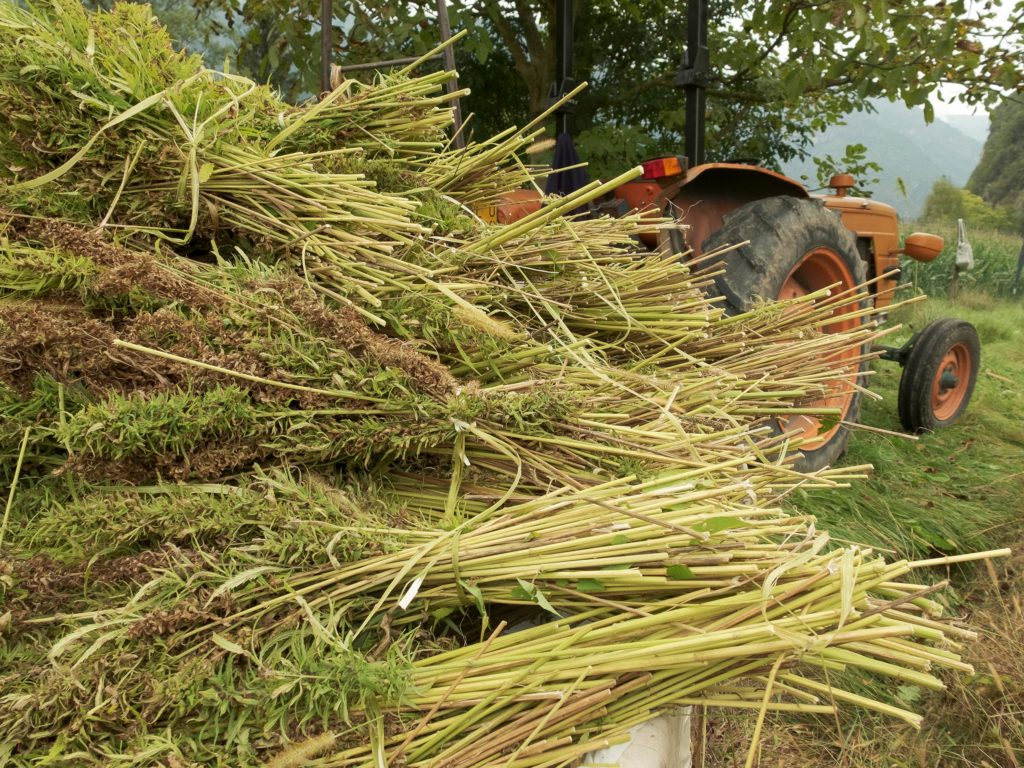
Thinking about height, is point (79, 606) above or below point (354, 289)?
below

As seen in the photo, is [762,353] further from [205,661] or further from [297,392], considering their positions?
[205,661]

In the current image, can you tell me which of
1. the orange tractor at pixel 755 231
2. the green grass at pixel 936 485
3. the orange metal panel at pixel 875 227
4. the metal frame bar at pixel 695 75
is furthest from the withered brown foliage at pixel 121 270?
the orange metal panel at pixel 875 227

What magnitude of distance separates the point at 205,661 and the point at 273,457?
0.34 meters

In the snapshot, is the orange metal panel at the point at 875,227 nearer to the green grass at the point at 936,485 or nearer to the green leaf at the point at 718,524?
the green grass at the point at 936,485

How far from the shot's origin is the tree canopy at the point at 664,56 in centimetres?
455

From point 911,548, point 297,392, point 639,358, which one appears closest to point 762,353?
point 639,358

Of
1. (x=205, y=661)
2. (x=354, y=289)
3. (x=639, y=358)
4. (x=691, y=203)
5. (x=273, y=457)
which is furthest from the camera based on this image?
(x=691, y=203)

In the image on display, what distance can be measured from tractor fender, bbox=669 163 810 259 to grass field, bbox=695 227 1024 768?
1244mm

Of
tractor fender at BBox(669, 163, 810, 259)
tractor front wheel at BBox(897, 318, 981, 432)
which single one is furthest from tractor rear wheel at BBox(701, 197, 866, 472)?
tractor front wheel at BBox(897, 318, 981, 432)

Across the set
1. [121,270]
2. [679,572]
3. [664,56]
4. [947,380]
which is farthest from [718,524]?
[664,56]

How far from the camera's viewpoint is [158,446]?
3.70 ft

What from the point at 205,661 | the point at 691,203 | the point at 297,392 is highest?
the point at 691,203

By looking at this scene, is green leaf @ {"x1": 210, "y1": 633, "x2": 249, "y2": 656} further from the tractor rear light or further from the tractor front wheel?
the tractor front wheel

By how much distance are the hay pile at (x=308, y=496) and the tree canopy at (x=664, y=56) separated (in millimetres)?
2241
